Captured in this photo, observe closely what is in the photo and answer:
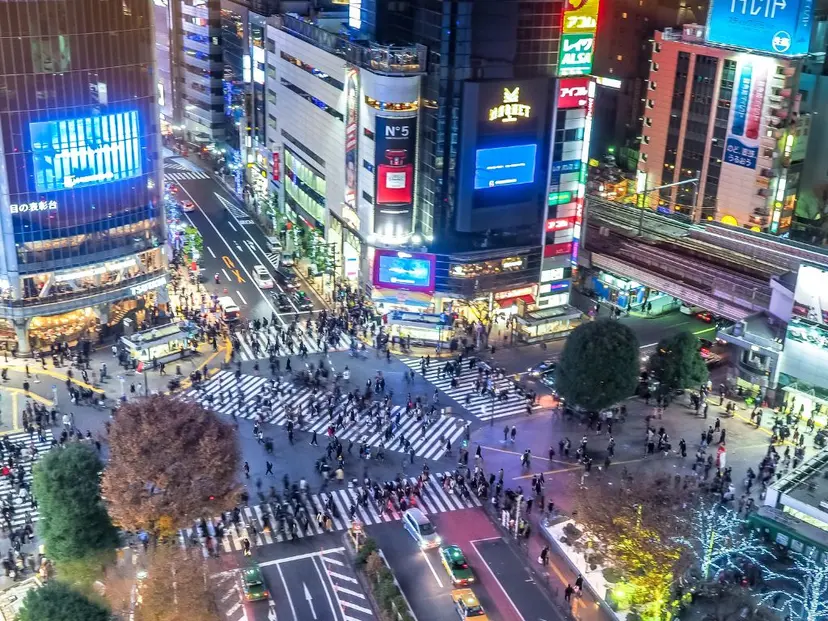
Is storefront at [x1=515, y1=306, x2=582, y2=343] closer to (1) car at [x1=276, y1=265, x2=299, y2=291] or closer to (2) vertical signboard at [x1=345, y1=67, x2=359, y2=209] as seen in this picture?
(2) vertical signboard at [x1=345, y1=67, x2=359, y2=209]

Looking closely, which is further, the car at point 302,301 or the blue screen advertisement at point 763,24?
the car at point 302,301

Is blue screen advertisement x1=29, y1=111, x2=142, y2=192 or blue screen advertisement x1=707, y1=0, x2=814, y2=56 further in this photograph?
blue screen advertisement x1=707, y1=0, x2=814, y2=56

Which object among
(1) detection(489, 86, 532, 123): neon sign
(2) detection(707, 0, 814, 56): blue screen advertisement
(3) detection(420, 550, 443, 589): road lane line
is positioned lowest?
(3) detection(420, 550, 443, 589): road lane line

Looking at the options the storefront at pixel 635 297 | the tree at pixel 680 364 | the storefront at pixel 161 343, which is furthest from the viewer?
the storefront at pixel 635 297

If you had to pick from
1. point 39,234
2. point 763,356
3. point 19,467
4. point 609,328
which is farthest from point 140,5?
point 763,356

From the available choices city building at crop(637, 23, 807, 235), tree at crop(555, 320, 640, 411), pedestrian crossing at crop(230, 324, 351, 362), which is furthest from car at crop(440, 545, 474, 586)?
city building at crop(637, 23, 807, 235)

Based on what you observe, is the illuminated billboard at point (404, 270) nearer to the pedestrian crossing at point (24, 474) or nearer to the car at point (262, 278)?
the car at point (262, 278)

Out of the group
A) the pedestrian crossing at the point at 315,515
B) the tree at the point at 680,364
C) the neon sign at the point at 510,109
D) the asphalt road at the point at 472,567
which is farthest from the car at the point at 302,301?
the asphalt road at the point at 472,567

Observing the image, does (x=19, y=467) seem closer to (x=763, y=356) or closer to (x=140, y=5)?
(x=140, y=5)
